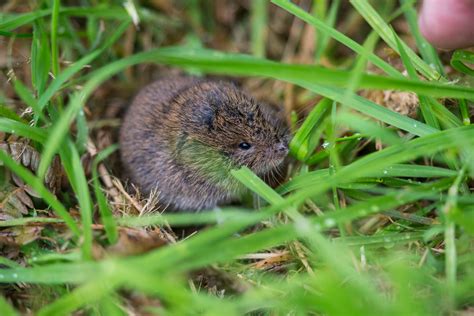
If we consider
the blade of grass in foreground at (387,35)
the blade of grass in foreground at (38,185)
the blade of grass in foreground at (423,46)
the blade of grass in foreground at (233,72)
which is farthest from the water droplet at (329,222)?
the blade of grass in foreground at (423,46)

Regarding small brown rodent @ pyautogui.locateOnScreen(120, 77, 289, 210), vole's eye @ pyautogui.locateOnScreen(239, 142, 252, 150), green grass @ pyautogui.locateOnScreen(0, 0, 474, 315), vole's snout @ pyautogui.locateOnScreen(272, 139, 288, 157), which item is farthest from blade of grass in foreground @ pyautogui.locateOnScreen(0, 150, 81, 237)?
vole's snout @ pyautogui.locateOnScreen(272, 139, 288, 157)

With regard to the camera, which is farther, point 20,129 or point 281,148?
point 281,148

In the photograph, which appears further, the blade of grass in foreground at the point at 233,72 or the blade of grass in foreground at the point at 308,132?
the blade of grass in foreground at the point at 308,132

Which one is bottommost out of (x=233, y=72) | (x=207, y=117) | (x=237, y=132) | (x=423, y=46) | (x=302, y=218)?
(x=302, y=218)

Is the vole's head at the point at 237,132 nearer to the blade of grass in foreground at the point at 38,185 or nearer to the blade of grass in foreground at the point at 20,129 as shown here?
the blade of grass in foreground at the point at 20,129

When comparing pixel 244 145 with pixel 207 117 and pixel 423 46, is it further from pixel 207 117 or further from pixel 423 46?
pixel 423 46

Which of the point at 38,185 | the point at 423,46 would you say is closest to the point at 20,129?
the point at 38,185

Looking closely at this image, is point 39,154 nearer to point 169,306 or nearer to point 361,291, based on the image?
point 169,306
